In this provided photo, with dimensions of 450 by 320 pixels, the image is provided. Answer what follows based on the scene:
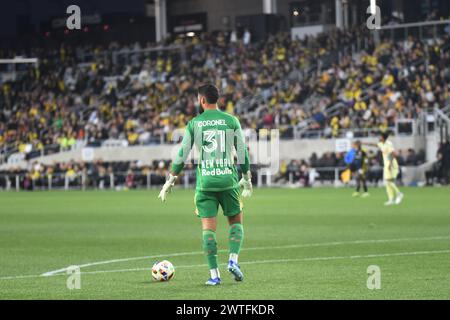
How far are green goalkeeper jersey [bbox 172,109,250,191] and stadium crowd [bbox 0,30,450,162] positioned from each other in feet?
A: 117

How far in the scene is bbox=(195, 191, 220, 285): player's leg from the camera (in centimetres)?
1254

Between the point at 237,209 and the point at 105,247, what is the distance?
21.5 feet

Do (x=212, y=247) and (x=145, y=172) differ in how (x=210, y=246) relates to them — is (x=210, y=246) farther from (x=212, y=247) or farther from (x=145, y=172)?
(x=145, y=172)

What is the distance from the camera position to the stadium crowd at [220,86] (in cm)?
4966

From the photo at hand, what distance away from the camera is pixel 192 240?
2011cm

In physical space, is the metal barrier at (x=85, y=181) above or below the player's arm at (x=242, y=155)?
below

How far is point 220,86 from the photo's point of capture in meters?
58.6

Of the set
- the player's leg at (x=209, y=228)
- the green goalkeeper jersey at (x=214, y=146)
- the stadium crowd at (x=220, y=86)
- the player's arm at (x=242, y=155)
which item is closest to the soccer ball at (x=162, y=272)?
the player's leg at (x=209, y=228)

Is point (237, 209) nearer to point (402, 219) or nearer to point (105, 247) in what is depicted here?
point (105, 247)

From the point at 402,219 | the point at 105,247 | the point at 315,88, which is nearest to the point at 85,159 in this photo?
the point at 315,88

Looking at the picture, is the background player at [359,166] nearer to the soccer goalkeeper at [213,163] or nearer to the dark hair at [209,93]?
the soccer goalkeeper at [213,163]

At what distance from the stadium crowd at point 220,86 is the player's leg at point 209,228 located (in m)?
35.7

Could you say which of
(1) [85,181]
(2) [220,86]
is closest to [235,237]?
(1) [85,181]

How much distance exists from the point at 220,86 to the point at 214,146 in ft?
152
